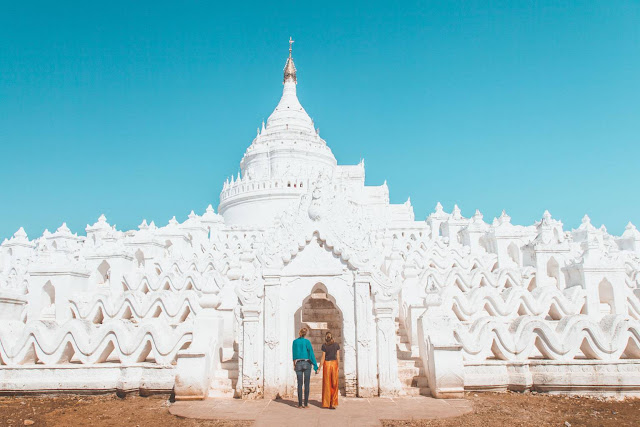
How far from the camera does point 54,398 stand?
899cm

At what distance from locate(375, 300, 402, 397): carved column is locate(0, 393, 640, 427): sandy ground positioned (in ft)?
4.63

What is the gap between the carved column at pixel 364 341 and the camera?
8688mm

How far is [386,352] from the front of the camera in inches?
346

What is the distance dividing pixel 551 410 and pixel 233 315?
21.1 ft

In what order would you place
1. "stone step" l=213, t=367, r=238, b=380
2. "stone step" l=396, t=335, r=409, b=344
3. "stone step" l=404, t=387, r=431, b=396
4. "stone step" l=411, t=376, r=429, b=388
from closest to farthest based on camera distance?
1. "stone step" l=404, t=387, r=431, b=396
2. "stone step" l=411, t=376, r=429, b=388
3. "stone step" l=213, t=367, r=238, b=380
4. "stone step" l=396, t=335, r=409, b=344

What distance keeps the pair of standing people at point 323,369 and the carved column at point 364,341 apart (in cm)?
78

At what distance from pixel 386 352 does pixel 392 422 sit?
6.06 ft

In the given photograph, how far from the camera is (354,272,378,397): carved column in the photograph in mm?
8688

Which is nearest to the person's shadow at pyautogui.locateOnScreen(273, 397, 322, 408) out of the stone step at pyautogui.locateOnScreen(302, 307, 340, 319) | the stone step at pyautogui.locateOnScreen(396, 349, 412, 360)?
the stone step at pyautogui.locateOnScreen(396, 349, 412, 360)

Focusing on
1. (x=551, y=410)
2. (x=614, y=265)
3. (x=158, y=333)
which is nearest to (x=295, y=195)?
(x=614, y=265)

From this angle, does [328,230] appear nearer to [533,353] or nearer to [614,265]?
[533,353]

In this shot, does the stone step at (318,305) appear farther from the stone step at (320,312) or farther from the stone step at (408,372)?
the stone step at (408,372)

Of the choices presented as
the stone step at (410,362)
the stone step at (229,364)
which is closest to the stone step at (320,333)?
the stone step at (229,364)

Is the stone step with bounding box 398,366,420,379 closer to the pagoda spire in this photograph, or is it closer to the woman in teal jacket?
the woman in teal jacket
